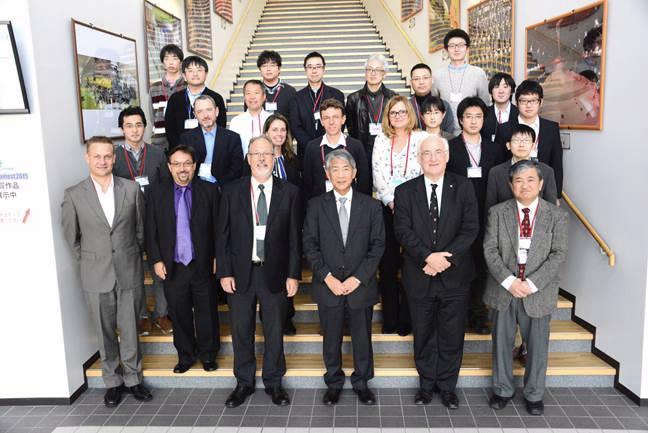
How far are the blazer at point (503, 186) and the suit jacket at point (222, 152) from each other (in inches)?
74.3

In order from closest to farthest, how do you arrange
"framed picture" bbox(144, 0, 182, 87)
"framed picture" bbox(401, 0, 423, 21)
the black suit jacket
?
the black suit jacket
"framed picture" bbox(144, 0, 182, 87)
"framed picture" bbox(401, 0, 423, 21)

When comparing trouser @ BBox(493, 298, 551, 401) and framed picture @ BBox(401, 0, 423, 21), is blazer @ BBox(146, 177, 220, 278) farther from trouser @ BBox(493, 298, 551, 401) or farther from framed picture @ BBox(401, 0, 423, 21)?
framed picture @ BBox(401, 0, 423, 21)

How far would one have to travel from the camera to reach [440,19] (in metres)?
7.62

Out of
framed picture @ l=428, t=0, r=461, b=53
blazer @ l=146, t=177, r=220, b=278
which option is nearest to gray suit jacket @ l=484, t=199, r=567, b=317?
blazer @ l=146, t=177, r=220, b=278

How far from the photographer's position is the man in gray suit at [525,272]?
Answer: 3217 millimetres

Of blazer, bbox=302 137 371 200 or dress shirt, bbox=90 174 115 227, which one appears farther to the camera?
blazer, bbox=302 137 371 200

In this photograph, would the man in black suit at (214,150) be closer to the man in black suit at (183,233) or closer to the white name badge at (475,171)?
the man in black suit at (183,233)

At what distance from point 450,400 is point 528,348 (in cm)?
63

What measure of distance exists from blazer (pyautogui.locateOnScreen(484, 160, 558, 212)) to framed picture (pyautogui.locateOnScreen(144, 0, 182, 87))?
3.48 meters

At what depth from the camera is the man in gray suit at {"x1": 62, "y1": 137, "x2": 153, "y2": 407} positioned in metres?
3.43

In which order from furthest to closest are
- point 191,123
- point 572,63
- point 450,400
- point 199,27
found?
point 199,27 → point 191,123 → point 572,63 → point 450,400

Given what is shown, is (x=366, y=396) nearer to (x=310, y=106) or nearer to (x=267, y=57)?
(x=310, y=106)

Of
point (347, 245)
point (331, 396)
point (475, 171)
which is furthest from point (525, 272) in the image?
point (331, 396)

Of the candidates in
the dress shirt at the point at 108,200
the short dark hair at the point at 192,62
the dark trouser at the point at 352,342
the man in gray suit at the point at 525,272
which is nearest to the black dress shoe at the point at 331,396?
the dark trouser at the point at 352,342
